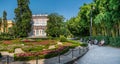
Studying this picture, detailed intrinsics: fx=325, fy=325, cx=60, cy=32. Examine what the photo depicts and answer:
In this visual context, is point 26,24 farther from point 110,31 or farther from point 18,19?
point 110,31

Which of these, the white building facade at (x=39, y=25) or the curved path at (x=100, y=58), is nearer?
the curved path at (x=100, y=58)

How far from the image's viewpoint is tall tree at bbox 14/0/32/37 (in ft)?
315

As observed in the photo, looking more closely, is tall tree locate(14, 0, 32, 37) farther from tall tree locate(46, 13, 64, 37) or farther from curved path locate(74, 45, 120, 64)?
curved path locate(74, 45, 120, 64)

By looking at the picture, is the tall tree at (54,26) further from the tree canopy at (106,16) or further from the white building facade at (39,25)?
the white building facade at (39,25)

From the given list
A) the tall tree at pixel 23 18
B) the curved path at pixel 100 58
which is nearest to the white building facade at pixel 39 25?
the tall tree at pixel 23 18

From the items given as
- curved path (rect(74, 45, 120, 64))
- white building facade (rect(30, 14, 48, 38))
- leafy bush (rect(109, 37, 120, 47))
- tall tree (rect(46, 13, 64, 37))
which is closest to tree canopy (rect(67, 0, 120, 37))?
leafy bush (rect(109, 37, 120, 47))

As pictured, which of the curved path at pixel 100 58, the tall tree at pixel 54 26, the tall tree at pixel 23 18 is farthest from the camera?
the tall tree at pixel 54 26

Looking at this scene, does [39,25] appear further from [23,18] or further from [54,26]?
[23,18]

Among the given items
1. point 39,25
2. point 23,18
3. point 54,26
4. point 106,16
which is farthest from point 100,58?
point 39,25

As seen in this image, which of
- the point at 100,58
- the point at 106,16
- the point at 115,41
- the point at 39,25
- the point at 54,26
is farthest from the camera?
the point at 39,25

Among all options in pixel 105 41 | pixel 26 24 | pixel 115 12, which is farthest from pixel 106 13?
pixel 26 24

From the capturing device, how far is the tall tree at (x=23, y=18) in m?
96.1

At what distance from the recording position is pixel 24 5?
330 ft

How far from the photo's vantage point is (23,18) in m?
98.2
